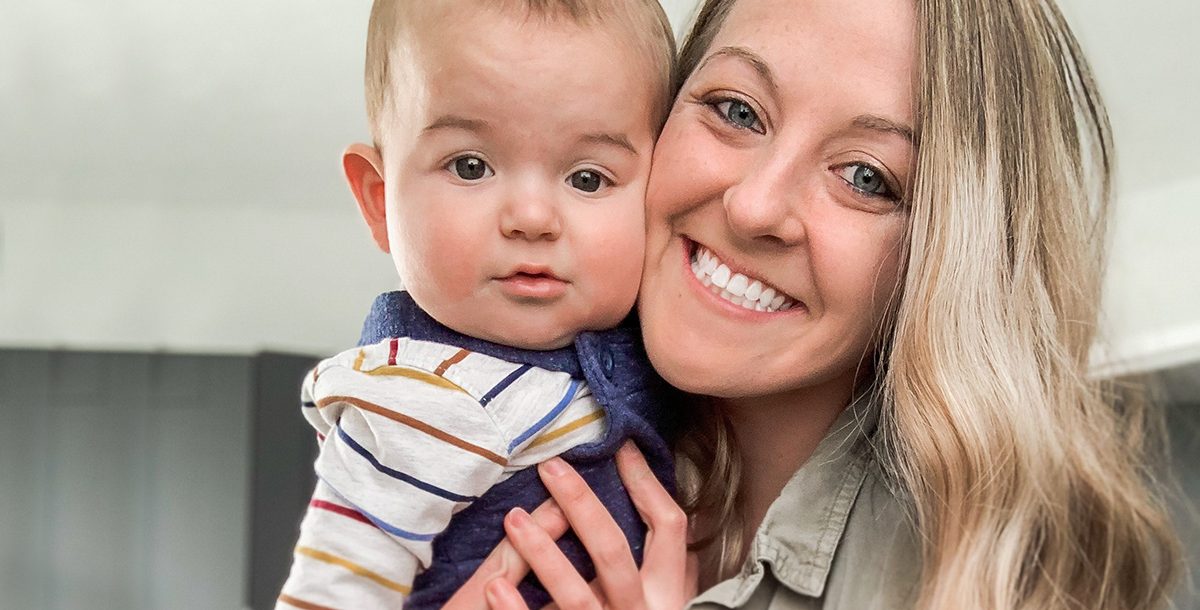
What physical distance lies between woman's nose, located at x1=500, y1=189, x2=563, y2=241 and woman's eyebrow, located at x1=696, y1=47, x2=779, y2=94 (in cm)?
27

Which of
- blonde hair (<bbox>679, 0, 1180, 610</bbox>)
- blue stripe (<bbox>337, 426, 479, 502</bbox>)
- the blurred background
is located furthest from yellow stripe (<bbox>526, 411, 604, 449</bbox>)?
the blurred background

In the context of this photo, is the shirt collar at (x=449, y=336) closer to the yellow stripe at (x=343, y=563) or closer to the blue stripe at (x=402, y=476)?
the blue stripe at (x=402, y=476)

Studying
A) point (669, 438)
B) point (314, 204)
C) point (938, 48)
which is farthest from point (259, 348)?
point (938, 48)

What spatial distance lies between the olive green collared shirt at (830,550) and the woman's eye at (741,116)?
1.28ft

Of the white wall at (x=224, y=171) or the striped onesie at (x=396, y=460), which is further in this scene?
the white wall at (x=224, y=171)

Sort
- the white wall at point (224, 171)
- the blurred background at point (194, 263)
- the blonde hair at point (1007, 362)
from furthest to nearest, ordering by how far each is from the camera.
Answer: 1. the blurred background at point (194, 263)
2. the white wall at point (224, 171)
3. the blonde hair at point (1007, 362)

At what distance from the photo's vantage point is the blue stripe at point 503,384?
121 cm

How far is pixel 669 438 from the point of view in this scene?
148cm

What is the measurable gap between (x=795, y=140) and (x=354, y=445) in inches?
21.9

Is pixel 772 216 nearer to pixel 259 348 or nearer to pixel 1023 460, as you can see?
pixel 1023 460

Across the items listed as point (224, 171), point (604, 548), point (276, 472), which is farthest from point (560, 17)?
point (224, 171)

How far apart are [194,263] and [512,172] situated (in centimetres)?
491

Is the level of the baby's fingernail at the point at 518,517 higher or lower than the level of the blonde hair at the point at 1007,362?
lower

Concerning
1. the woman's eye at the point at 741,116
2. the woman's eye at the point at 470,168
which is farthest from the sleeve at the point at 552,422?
the woman's eye at the point at 741,116
